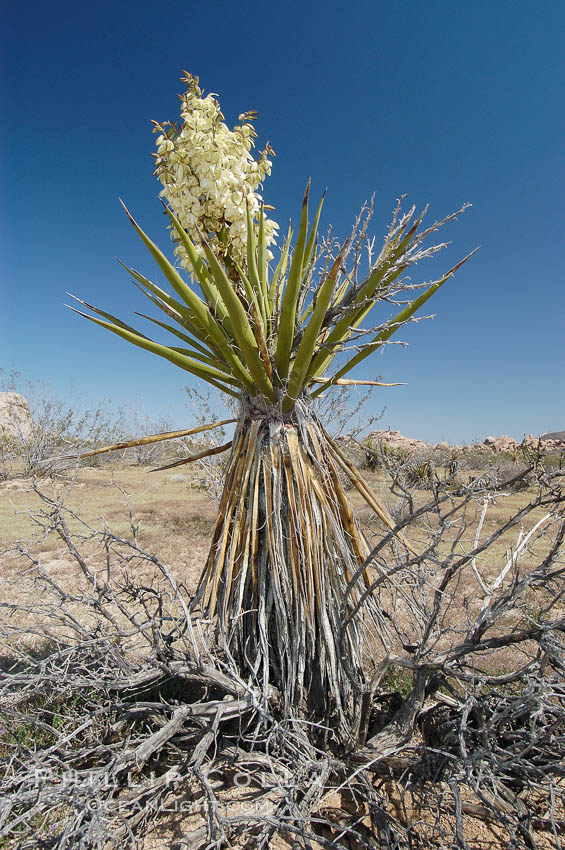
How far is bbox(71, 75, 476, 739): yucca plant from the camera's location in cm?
185

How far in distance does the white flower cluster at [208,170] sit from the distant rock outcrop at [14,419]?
36.3 ft

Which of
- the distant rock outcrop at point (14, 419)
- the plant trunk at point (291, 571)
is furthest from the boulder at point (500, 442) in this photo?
the plant trunk at point (291, 571)

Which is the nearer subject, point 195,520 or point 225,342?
point 225,342

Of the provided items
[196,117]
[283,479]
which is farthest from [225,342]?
[196,117]

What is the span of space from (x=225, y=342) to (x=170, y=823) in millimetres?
2018

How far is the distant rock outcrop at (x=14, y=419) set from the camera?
12.5 meters

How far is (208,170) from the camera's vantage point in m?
1.85

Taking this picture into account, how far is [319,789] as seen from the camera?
65.0 inches

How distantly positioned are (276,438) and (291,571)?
24.3 inches

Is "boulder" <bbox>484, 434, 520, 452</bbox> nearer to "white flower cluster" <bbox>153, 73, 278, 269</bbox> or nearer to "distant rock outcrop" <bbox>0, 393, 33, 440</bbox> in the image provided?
"distant rock outcrop" <bbox>0, 393, 33, 440</bbox>

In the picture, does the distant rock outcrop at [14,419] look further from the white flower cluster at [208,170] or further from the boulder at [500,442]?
the boulder at [500,442]

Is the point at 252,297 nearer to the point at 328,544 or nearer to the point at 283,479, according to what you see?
the point at 283,479

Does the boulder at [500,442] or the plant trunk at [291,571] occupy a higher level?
the boulder at [500,442]

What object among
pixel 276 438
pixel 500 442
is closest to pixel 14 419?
pixel 276 438
